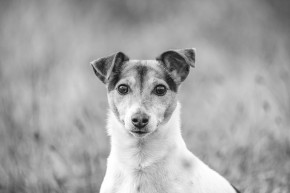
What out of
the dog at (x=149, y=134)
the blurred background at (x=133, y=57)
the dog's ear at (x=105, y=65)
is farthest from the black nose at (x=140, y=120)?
the blurred background at (x=133, y=57)

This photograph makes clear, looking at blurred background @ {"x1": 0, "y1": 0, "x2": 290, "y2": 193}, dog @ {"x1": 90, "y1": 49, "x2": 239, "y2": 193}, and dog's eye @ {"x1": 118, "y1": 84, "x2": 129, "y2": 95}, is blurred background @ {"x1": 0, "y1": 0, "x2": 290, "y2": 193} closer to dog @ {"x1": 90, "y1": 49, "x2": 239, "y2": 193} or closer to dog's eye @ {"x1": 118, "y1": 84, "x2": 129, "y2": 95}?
dog @ {"x1": 90, "y1": 49, "x2": 239, "y2": 193}

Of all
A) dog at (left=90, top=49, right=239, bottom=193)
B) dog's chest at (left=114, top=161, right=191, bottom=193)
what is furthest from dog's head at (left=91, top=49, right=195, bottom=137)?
dog's chest at (left=114, top=161, right=191, bottom=193)

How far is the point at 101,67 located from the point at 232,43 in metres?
8.24

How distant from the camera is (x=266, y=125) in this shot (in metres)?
7.84

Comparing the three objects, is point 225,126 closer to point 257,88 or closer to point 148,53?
point 257,88

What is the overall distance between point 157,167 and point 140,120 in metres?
0.58

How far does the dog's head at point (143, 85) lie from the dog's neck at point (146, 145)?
113 millimetres

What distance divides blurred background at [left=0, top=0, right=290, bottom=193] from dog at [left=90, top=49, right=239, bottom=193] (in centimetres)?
97

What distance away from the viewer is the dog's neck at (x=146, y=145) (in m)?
4.84

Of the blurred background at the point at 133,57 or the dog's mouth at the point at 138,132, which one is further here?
the blurred background at the point at 133,57

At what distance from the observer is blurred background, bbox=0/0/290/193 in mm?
6062

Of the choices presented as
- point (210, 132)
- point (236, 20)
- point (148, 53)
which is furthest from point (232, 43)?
point (210, 132)

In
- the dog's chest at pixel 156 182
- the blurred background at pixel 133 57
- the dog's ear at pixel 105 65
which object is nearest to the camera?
the dog's chest at pixel 156 182

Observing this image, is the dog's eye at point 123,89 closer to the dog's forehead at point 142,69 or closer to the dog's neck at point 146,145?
the dog's forehead at point 142,69
